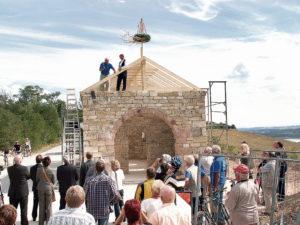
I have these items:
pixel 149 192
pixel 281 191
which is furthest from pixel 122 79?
pixel 149 192

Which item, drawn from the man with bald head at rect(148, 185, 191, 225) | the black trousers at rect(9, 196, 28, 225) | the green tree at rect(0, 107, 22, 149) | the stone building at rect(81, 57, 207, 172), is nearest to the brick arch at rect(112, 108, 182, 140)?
the stone building at rect(81, 57, 207, 172)

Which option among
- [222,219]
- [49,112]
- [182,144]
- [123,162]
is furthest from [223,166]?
[49,112]

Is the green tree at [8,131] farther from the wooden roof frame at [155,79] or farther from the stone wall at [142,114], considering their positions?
the wooden roof frame at [155,79]

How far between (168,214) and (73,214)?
1.05 m

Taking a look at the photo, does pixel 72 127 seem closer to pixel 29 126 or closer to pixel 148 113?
pixel 148 113

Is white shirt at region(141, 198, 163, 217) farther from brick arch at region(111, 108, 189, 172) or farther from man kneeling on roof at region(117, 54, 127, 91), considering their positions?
man kneeling on roof at region(117, 54, 127, 91)

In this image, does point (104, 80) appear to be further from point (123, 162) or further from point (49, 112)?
point (49, 112)

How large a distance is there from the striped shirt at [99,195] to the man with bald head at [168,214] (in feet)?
5.64

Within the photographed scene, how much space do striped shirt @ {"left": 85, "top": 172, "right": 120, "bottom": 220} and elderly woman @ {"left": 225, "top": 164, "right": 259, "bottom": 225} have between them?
1704 mm

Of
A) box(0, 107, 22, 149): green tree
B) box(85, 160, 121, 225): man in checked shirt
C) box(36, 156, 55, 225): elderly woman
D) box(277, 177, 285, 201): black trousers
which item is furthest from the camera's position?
box(0, 107, 22, 149): green tree

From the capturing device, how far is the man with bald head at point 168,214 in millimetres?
4617

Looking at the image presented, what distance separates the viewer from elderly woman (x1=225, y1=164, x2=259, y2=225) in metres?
5.66

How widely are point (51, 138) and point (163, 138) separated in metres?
27.4

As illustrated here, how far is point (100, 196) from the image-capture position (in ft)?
20.7
